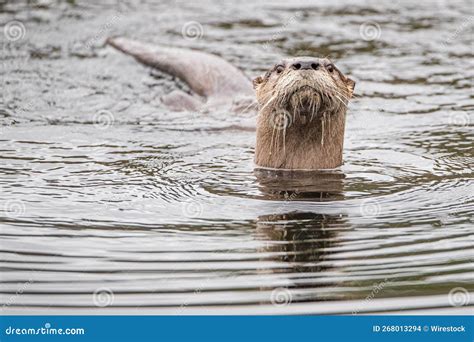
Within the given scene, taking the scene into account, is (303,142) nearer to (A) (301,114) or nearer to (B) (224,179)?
(A) (301,114)

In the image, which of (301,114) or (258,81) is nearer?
(301,114)

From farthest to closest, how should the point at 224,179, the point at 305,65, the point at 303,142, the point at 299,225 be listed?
the point at 303,142, the point at 224,179, the point at 305,65, the point at 299,225

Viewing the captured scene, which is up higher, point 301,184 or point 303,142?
point 303,142

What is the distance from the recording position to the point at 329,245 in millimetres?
4277

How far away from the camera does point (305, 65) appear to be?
5.12m

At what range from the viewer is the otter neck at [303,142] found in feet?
18.3

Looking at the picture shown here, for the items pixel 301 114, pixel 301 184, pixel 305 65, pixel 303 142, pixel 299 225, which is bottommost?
pixel 299 225

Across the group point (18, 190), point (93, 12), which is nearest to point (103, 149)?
point (18, 190)

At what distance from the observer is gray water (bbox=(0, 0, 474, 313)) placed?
3842 mm

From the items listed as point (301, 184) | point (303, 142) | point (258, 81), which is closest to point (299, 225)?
point (301, 184)

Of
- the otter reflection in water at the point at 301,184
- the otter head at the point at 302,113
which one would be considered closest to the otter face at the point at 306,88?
the otter head at the point at 302,113

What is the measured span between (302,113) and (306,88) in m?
0.29

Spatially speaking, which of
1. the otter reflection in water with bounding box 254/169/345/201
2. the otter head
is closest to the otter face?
the otter head

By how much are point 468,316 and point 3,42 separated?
6.18 m
